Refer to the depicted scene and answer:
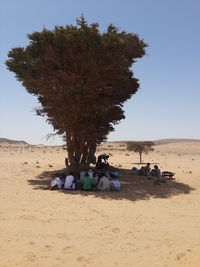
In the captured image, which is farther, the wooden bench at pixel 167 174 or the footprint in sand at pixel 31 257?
the wooden bench at pixel 167 174

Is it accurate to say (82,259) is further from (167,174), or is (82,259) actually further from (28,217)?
(167,174)

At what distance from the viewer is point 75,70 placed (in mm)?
22234

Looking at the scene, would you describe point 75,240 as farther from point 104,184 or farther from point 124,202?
point 104,184

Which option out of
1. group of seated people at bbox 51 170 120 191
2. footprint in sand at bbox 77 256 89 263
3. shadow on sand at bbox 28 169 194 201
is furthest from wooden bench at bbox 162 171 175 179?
footprint in sand at bbox 77 256 89 263

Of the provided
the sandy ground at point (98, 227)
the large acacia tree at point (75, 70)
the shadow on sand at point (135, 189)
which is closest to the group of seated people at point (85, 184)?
the shadow on sand at point (135, 189)

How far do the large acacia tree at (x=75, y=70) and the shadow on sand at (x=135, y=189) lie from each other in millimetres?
4242

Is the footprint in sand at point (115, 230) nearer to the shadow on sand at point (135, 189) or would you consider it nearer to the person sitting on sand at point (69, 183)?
the shadow on sand at point (135, 189)

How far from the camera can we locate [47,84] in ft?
73.2

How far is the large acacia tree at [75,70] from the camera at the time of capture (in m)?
20.9

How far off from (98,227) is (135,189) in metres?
8.33

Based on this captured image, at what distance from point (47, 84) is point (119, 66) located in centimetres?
488

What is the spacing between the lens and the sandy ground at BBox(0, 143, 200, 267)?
26.2ft

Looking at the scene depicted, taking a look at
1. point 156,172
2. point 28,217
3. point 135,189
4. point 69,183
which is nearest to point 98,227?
point 28,217

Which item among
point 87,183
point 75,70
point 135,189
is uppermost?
point 75,70
